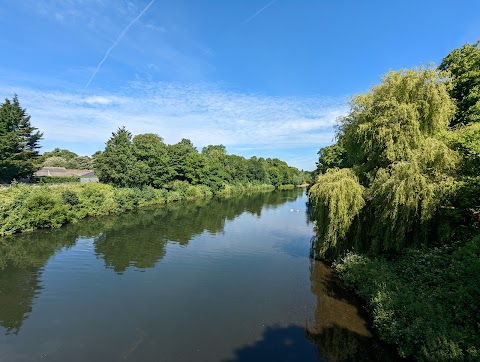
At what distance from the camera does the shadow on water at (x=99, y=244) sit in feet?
48.5

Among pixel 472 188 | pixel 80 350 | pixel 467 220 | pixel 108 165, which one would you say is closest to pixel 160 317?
pixel 80 350

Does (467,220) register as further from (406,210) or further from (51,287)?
(51,287)

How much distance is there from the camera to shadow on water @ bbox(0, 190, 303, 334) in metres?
14.8

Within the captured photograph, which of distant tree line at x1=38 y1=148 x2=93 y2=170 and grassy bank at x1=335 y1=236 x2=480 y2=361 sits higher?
distant tree line at x1=38 y1=148 x2=93 y2=170

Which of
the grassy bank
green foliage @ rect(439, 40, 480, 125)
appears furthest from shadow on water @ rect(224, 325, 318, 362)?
green foliage @ rect(439, 40, 480, 125)

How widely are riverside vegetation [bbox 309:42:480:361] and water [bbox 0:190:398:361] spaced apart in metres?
1.88

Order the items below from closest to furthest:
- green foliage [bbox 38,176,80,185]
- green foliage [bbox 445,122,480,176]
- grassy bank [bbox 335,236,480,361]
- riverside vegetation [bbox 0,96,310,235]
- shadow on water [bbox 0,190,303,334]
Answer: grassy bank [bbox 335,236,480,361], green foliage [bbox 445,122,480,176], shadow on water [bbox 0,190,303,334], riverside vegetation [bbox 0,96,310,235], green foliage [bbox 38,176,80,185]

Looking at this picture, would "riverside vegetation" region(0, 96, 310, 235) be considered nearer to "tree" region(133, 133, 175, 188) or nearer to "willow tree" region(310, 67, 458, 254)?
"tree" region(133, 133, 175, 188)

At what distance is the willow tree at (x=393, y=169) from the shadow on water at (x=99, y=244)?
43.3 feet

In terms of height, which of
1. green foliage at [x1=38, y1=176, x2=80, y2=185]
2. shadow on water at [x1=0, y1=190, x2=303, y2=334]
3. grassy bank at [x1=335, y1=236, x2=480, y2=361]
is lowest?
shadow on water at [x1=0, y1=190, x2=303, y2=334]

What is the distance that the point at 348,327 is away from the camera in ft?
38.4

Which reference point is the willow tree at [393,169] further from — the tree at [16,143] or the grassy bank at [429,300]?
the tree at [16,143]

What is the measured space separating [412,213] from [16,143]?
52.7m

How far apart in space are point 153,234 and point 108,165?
2208 centimetres
